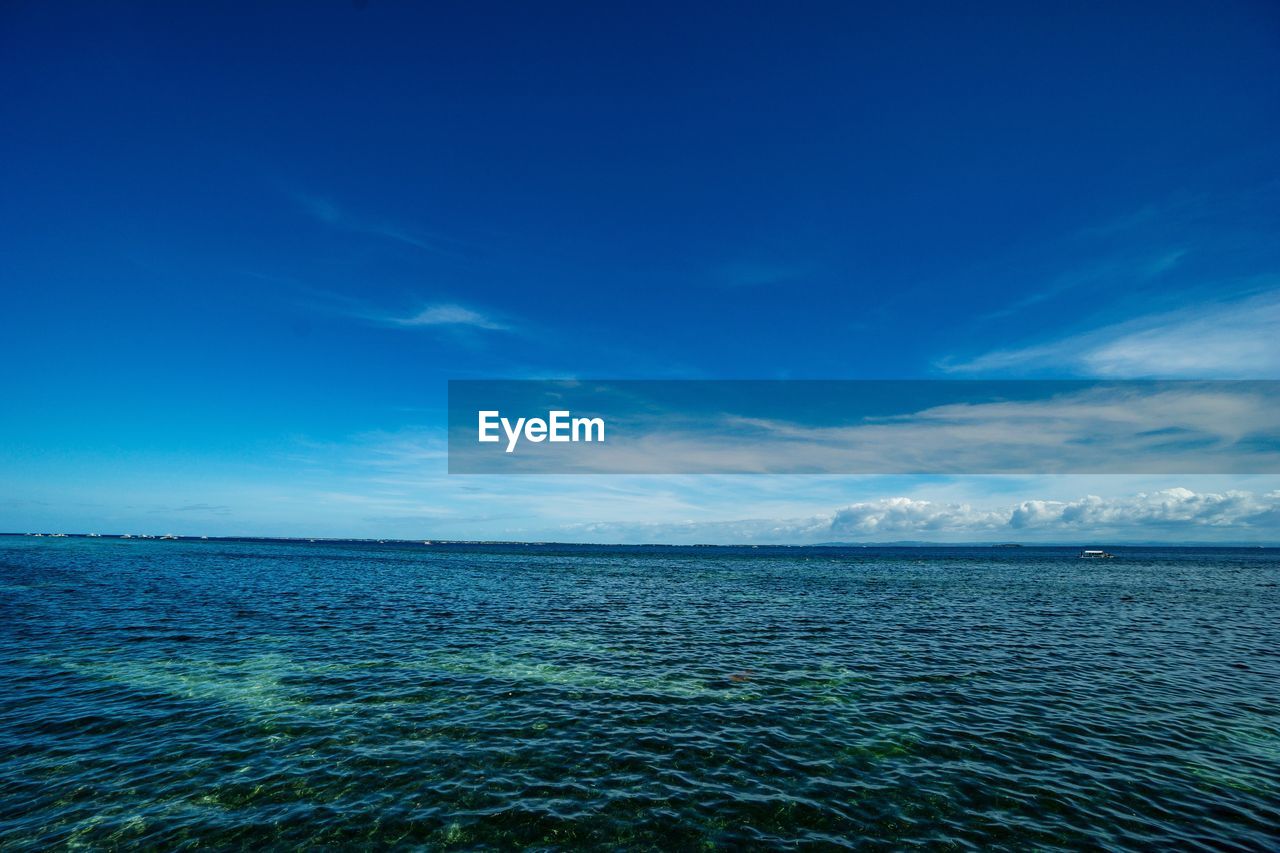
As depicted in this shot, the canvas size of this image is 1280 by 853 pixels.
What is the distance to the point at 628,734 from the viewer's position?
21.5m

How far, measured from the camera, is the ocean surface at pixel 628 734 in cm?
1514

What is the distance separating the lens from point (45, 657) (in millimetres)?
30984

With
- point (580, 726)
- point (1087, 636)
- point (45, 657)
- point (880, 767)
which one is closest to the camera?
point (880, 767)

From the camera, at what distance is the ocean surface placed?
15141mm

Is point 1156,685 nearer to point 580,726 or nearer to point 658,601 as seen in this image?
point 580,726

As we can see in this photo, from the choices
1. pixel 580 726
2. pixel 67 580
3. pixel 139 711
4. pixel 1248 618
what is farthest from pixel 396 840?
pixel 67 580

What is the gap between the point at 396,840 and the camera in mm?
14305

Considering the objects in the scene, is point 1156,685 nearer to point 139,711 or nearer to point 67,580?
point 139,711

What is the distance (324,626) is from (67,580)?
60.4m

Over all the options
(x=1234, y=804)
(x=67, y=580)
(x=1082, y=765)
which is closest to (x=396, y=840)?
(x=1082, y=765)

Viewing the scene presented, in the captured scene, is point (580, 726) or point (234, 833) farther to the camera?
point (580, 726)

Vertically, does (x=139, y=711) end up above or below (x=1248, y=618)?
above

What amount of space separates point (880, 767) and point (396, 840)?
15.3 metres

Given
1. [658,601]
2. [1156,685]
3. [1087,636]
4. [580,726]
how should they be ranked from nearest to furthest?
[580,726] < [1156,685] < [1087,636] < [658,601]
